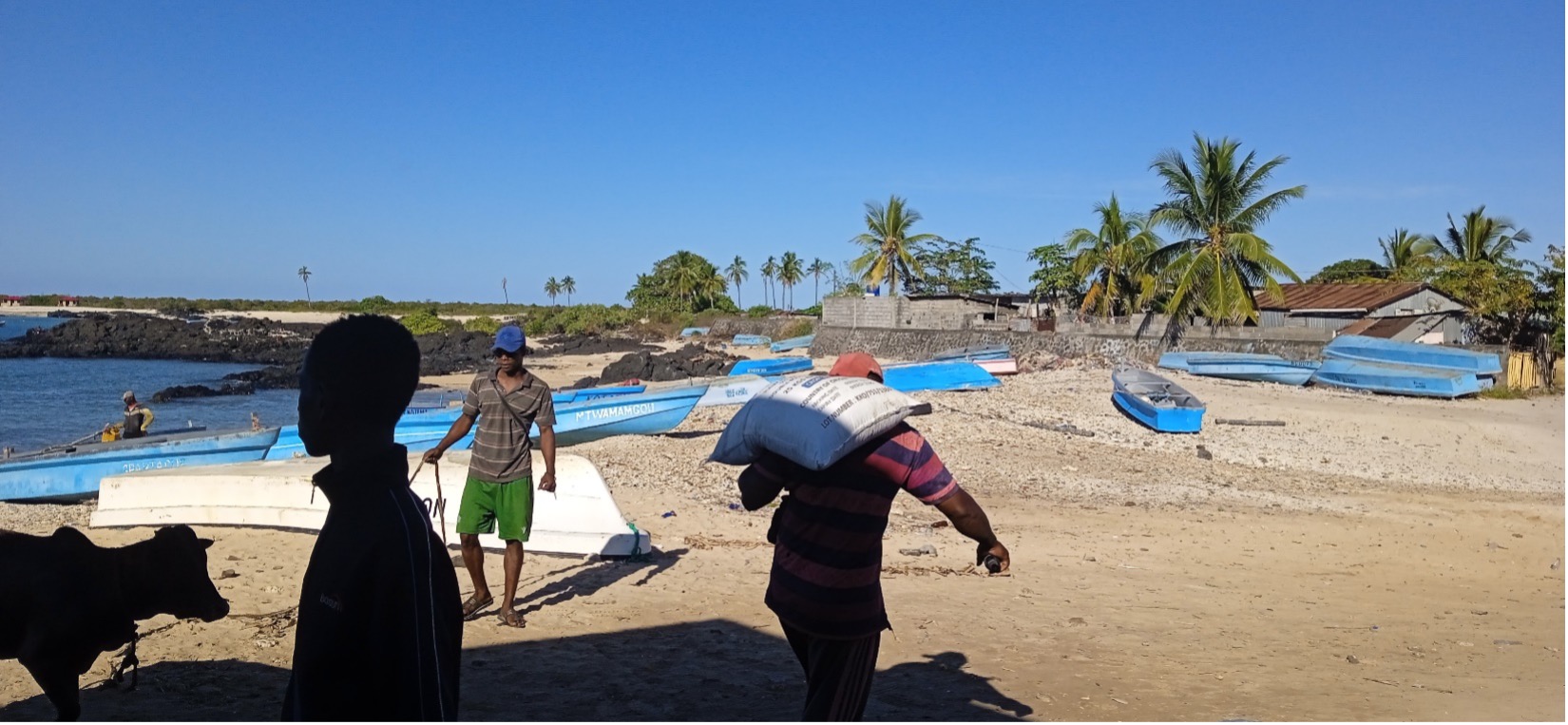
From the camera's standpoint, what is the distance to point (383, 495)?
202cm

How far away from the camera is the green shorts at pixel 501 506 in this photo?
20.9ft

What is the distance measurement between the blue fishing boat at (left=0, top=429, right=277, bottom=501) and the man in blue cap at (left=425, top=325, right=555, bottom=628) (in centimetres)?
606

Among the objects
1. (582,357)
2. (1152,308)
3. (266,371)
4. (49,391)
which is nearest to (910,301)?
(1152,308)

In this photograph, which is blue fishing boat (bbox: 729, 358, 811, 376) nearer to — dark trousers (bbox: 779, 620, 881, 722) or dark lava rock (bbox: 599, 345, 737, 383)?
dark lava rock (bbox: 599, 345, 737, 383)

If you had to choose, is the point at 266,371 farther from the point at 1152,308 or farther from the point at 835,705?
the point at 835,705

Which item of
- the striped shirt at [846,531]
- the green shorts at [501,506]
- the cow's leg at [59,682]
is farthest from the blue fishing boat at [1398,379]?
the cow's leg at [59,682]

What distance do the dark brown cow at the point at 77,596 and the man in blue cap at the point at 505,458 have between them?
2.86 metres

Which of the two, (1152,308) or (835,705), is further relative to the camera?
(1152,308)

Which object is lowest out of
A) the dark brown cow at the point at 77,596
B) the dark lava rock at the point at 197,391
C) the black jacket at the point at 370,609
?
the dark lava rock at the point at 197,391

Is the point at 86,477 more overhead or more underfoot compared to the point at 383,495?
more underfoot

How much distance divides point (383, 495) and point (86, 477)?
1180 centimetres

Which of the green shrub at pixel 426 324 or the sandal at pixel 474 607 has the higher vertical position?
the green shrub at pixel 426 324

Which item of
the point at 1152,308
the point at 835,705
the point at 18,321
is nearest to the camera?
the point at 835,705

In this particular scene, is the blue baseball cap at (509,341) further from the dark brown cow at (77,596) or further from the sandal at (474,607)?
the dark brown cow at (77,596)
